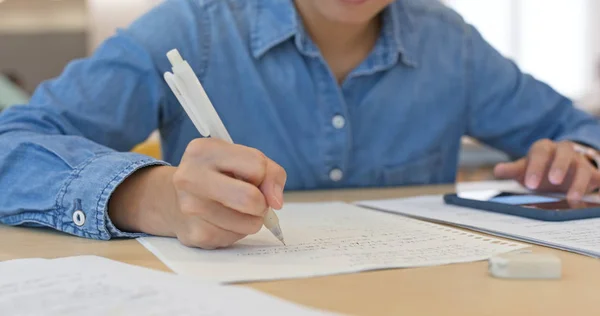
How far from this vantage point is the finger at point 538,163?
37.3 inches

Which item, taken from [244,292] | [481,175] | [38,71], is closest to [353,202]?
[244,292]

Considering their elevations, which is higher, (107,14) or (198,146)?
(107,14)

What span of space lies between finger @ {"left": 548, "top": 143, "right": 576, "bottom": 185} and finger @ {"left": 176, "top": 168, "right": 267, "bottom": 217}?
525mm

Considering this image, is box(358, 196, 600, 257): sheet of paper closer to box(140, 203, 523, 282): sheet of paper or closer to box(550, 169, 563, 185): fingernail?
box(140, 203, 523, 282): sheet of paper

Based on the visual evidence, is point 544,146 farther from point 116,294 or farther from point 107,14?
point 107,14

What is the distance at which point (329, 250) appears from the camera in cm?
56

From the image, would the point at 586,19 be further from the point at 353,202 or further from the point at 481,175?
the point at 353,202

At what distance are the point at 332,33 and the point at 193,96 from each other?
584 millimetres

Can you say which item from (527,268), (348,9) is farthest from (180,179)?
(348,9)

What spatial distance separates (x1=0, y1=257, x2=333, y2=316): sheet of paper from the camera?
0.39 m

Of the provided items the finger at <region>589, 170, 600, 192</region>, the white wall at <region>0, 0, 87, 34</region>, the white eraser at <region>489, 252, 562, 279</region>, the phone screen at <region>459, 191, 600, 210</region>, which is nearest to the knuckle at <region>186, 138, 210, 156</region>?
the white eraser at <region>489, 252, 562, 279</region>

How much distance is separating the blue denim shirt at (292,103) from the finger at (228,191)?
19 cm

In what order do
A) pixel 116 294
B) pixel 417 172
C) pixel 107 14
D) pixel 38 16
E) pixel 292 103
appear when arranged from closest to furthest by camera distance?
pixel 116 294 → pixel 292 103 → pixel 417 172 → pixel 38 16 → pixel 107 14

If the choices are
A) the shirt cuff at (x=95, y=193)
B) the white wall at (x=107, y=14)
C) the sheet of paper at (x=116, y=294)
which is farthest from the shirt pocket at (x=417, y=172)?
the white wall at (x=107, y=14)
